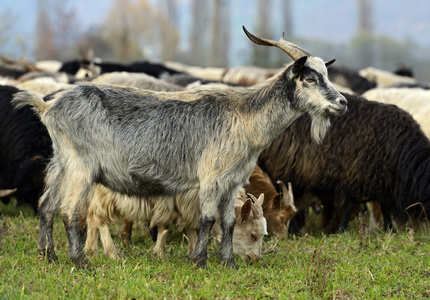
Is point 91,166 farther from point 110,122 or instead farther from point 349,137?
point 349,137

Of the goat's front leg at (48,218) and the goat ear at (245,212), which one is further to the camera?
the goat ear at (245,212)

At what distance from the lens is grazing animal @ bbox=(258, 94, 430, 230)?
8070 mm

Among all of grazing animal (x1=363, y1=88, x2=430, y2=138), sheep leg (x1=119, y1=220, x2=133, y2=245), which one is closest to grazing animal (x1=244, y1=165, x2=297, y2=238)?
sheep leg (x1=119, y1=220, x2=133, y2=245)

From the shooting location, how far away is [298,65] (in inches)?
228

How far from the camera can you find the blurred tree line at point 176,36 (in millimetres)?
37781

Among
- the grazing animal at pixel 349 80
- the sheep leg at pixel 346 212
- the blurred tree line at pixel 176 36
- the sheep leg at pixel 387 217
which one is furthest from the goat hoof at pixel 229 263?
the blurred tree line at pixel 176 36

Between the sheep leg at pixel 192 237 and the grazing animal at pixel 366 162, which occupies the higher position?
the grazing animal at pixel 366 162

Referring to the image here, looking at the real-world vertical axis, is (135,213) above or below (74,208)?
below

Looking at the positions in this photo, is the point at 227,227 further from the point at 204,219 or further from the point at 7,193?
the point at 7,193

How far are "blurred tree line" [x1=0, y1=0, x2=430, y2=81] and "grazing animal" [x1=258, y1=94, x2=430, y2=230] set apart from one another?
87.9ft

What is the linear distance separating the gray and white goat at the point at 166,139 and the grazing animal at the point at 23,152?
8.04 feet

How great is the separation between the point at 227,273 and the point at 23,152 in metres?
3.98

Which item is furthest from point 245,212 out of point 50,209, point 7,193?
point 7,193

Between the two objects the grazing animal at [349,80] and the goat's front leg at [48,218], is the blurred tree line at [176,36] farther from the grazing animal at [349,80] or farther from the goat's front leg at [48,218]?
the goat's front leg at [48,218]
